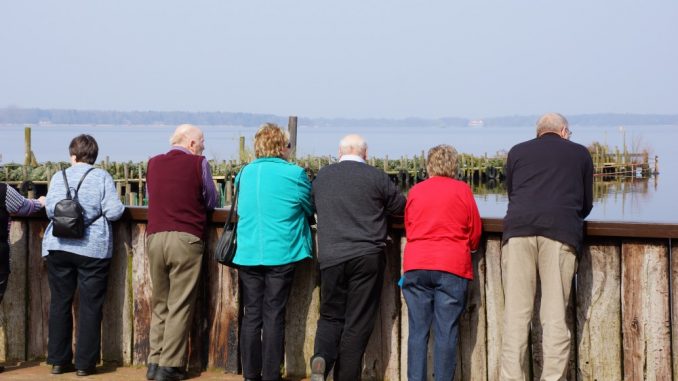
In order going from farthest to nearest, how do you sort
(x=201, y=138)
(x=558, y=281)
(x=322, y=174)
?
1. (x=201, y=138)
2. (x=322, y=174)
3. (x=558, y=281)

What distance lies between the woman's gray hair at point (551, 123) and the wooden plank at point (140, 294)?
3.09m

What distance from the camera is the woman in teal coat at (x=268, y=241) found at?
6.72 m

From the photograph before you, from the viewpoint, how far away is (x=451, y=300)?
251 inches

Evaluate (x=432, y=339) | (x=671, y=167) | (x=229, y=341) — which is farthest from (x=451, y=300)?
(x=671, y=167)

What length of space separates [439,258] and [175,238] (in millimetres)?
1891

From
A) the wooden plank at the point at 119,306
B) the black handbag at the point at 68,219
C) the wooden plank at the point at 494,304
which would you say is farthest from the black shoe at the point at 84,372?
the wooden plank at the point at 494,304

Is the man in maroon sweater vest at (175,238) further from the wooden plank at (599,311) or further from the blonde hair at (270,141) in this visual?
the wooden plank at (599,311)

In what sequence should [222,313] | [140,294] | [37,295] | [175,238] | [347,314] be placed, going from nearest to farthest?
[347,314] → [175,238] → [222,313] → [140,294] → [37,295]

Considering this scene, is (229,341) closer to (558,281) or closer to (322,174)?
(322,174)

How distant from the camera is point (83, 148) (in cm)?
711

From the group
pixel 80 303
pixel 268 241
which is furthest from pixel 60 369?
pixel 268 241

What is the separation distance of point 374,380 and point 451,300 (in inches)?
43.1

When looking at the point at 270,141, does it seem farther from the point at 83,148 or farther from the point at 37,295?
the point at 37,295

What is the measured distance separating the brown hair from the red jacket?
2.40 meters
